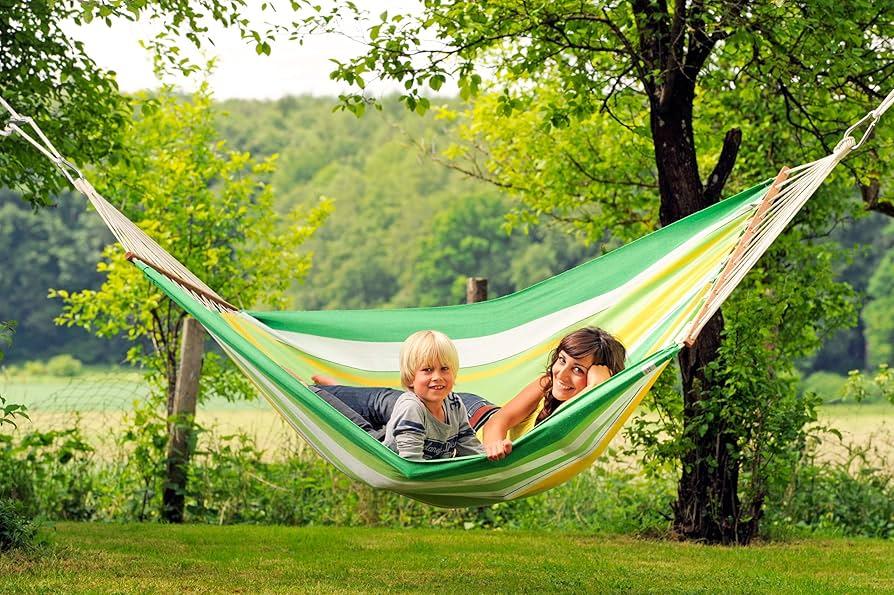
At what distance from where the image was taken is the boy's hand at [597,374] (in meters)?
3.39

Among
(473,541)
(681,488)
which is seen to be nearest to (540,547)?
(473,541)

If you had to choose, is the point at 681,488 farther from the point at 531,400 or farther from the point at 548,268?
the point at 548,268

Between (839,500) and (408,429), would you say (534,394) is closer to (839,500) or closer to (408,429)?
(408,429)

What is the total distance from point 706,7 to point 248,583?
Answer: 102 inches

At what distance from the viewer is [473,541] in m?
4.67

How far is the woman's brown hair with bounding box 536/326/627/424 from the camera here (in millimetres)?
3418

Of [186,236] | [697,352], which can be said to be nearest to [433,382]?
[697,352]

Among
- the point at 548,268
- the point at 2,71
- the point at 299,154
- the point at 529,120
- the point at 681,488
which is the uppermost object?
the point at 299,154

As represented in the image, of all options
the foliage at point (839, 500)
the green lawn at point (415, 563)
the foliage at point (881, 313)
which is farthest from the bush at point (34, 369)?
the foliage at point (839, 500)

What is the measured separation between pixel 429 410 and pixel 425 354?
0.53 feet

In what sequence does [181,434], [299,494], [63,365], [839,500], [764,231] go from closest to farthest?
[764,231] → [181,434] → [299,494] → [839,500] → [63,365]

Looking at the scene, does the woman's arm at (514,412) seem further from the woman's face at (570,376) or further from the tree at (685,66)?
the tree at (685,66)

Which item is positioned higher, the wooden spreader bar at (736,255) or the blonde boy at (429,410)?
the wooden spreader bar at (736,255)

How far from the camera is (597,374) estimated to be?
11.2ft
